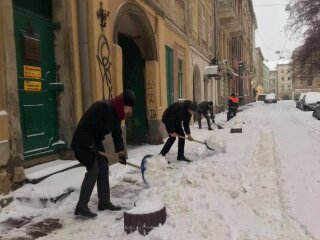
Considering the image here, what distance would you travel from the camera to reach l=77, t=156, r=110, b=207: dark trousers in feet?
17.5

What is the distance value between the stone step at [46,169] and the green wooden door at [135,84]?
5.16 m

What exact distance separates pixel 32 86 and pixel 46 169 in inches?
53.3

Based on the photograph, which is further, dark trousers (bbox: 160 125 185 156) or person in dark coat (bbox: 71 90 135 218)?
dark trousers (bbox: 160 125 185 156)

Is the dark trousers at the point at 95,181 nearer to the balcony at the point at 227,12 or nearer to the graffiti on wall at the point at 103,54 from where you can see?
the graffiti on wall at the point at 103,54

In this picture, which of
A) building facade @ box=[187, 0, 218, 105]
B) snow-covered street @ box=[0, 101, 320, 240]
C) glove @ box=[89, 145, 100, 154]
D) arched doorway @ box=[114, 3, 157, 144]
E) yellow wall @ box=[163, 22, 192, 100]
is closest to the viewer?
snow-covered street @ box=[0, 101, 320, 240]

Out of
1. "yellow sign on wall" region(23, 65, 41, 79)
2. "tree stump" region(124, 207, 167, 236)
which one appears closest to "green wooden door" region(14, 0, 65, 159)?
"yellow sign on wall" region(23, 65, 41, 79)

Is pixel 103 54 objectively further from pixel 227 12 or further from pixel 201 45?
pixel 227 12

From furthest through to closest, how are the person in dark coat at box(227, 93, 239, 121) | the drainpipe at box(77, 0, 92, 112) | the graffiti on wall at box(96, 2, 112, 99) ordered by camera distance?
the person in dark coat at box(227, 93, 239, 121)
the graffiti on wall at box(96, 2, 112, 99)
the drainpipe at box(77, 0, 92, 112)

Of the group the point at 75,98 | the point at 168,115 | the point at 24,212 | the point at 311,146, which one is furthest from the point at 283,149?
the point at 24,212

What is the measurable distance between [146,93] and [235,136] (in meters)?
3.55

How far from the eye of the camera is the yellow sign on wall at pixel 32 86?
6.67m

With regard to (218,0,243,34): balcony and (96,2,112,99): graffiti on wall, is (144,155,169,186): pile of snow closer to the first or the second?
(96,2,112,99): graffiti on wall

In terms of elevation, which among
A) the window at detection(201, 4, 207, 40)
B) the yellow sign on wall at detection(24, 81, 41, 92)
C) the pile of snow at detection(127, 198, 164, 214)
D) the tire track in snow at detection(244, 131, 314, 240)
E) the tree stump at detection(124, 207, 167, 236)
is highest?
the window at detection(201, 4, 207, 40)

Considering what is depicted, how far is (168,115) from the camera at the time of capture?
29.9 ft
